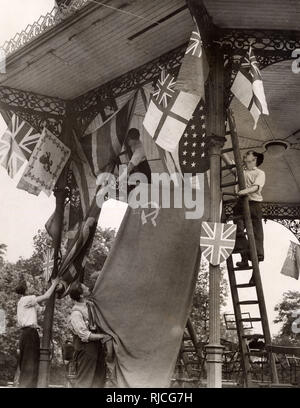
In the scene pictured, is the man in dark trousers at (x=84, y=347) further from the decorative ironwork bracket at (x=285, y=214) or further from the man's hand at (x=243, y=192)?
the decorative ironwork bracket at (x=285, y=214)

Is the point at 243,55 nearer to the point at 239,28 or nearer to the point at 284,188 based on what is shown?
the point at 239,28

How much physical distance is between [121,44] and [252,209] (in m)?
3.31

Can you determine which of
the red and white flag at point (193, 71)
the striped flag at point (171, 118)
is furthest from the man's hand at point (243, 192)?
the red and white flag at point (193, 71)

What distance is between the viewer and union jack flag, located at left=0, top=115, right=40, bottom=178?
9594 millimetres

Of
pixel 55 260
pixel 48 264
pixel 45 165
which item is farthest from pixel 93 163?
pixel 48 264

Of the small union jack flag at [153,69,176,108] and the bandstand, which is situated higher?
the bandstand

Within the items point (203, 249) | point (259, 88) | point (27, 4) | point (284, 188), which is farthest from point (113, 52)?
point (284, 188)

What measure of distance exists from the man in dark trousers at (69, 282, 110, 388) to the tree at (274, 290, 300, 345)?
11484 mm

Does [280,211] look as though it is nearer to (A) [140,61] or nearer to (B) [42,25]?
(A) [140,61]

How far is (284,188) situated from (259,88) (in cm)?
784

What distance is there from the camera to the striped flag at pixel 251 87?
690 cm

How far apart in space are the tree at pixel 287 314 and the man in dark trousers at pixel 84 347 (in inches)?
452

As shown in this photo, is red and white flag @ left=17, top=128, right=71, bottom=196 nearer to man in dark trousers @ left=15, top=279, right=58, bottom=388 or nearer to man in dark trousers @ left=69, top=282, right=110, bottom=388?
man in dark trousers @ left=15, top=279, right=58, bottom=388

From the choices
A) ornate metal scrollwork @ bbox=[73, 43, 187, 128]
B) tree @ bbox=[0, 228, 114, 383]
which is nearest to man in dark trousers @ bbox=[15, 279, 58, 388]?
ornate metal scrollwork @ bbox=[73, 43, 187, 128]
